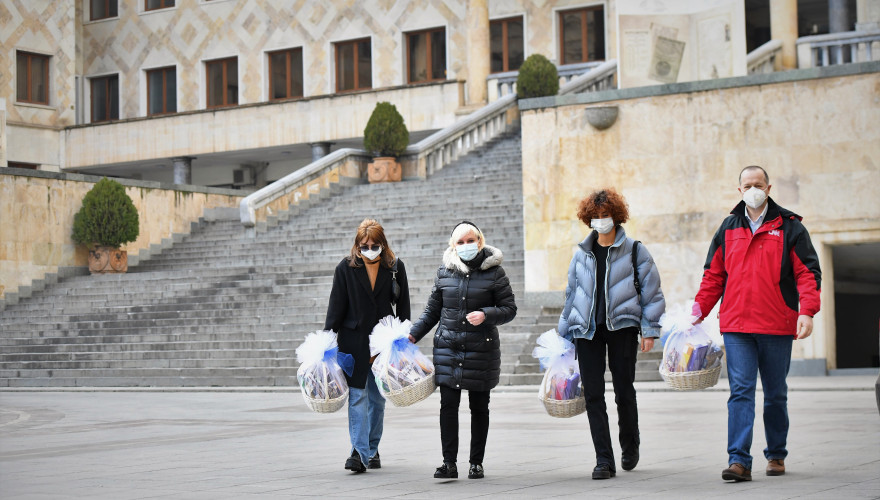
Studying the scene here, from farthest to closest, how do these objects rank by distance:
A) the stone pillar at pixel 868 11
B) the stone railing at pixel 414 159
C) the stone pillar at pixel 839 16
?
1. the stone pillar at pixel 868 11
2. the stone pillar at pixel 839 16
3. the stone railing at pixel 414 159

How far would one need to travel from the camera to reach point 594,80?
30703 millimetres

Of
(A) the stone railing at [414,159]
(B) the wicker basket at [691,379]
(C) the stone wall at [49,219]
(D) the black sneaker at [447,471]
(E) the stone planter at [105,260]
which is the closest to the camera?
(D) the black sneaker at [447,471]

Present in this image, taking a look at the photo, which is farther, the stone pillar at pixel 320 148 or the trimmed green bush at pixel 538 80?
the stone pillar at pixel 320 148

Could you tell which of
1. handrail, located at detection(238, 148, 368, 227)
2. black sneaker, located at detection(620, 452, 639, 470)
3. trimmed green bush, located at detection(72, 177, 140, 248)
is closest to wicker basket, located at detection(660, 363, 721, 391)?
black sneaker, located at detection(620, 452, 639, 470)

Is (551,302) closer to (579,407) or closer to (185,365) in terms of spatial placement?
(185,365)

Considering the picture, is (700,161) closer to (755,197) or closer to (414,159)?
(755,197)

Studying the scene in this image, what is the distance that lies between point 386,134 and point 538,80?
4.00 meters

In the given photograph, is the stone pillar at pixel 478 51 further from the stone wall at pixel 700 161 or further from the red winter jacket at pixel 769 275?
the red winter jacket at pixel 769 275

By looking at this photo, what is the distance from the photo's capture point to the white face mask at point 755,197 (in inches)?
306

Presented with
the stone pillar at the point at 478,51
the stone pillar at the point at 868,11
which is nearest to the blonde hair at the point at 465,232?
the stone pillar at the point at 868,11

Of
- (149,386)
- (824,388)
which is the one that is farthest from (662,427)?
(149,386)

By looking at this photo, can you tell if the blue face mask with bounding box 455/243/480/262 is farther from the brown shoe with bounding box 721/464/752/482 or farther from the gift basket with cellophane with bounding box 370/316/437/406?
the brown shoe with bounding box 721/464/752/482

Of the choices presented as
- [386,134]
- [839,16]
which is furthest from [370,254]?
[839,16]

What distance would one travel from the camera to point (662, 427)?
11133 mm
